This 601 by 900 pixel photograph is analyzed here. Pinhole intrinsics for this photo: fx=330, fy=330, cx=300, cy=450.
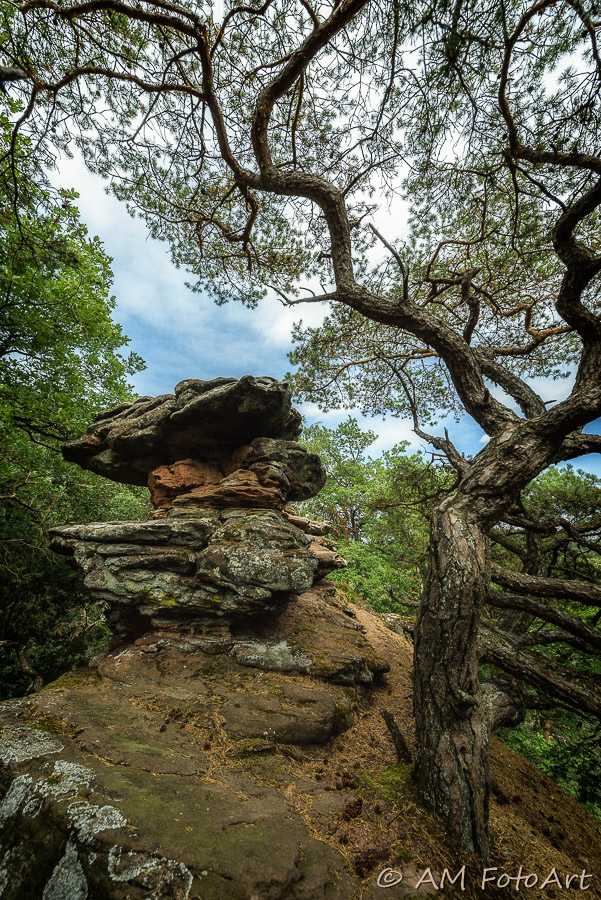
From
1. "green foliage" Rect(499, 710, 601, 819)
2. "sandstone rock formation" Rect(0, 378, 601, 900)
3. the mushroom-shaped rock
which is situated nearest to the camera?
"sandstone rock formation" Rect(0, 378, 601, 900)

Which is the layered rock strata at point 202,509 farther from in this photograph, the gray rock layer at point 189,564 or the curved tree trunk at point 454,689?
the curved tree trunk at point 454,689

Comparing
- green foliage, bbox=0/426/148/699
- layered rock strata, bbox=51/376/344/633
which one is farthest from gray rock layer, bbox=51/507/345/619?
green foliage, bbox=0/426/148/699

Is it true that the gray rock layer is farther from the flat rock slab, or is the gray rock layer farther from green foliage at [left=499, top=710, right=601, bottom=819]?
green foliage at [left=499, top=710, right=601, bottom=819]

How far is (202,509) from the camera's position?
22.6 ft

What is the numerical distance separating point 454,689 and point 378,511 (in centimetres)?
1242

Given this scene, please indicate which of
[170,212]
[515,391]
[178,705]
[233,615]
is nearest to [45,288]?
[170,212]

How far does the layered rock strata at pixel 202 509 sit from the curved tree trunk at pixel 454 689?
2.59 m

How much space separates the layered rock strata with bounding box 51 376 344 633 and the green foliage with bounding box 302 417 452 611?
6.91 feet

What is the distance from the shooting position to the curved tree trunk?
122 inches

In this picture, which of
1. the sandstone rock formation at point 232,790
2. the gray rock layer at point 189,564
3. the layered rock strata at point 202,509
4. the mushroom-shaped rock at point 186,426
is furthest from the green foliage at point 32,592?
the sandstone rock formation at point 232,790

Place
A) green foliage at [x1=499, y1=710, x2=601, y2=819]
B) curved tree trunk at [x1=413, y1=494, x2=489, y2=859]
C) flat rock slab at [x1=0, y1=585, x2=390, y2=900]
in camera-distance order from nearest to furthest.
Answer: flat rock slab at [x1=0, y1=585, x2=390, y2=900], curved tree trunk at [x1=413, y1=494, x2=489, y2=859], green foliage at [x1=499, y1=710, x2=601, y2=819]

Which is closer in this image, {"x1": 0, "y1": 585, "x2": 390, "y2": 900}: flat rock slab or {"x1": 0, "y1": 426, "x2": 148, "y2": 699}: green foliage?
{"x1": 0, "y1": 585, "x2": 390, "y2": 900}: flat rock slab

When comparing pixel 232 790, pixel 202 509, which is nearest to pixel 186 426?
pixel 202 509

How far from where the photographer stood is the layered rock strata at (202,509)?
571 cm
